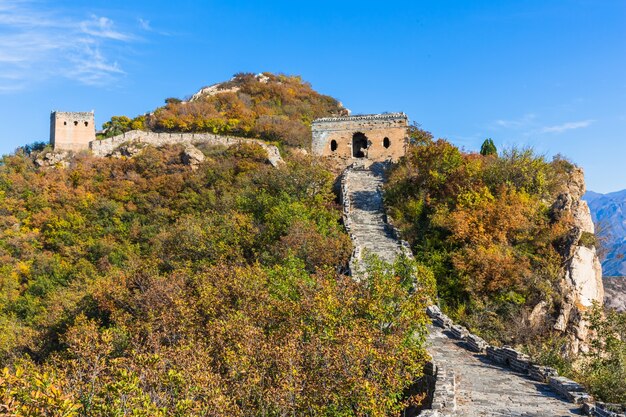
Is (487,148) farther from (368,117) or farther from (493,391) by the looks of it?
(493,391)

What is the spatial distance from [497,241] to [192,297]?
44.3ft

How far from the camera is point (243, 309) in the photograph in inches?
539

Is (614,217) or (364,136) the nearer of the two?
(364,136)

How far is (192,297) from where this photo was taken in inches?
592

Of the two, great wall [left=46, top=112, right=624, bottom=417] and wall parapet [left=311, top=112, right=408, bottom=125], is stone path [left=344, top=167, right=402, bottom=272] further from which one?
wall parapet [left=311, top=112, right=408, bottom=125]

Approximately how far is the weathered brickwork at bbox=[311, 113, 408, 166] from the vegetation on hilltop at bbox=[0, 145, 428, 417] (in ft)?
16.1

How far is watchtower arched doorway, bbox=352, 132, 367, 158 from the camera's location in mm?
38256

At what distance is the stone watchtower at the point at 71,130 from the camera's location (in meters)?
43.2

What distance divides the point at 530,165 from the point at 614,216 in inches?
3708

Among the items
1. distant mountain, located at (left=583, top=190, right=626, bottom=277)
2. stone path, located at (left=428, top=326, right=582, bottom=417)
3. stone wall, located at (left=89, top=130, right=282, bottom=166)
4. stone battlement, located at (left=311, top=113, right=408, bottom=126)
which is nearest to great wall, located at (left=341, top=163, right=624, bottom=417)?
stone path, located at (left=428, top=326, right=582, bottom=417)

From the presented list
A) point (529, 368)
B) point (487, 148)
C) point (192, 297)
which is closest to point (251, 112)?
point (487, 148)

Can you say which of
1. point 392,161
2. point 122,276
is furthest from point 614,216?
point 122,276

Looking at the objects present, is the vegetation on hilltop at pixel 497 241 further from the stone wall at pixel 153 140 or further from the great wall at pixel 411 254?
the stone wall at pixel 153 140

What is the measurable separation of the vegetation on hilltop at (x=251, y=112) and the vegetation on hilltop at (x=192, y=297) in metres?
5.11
